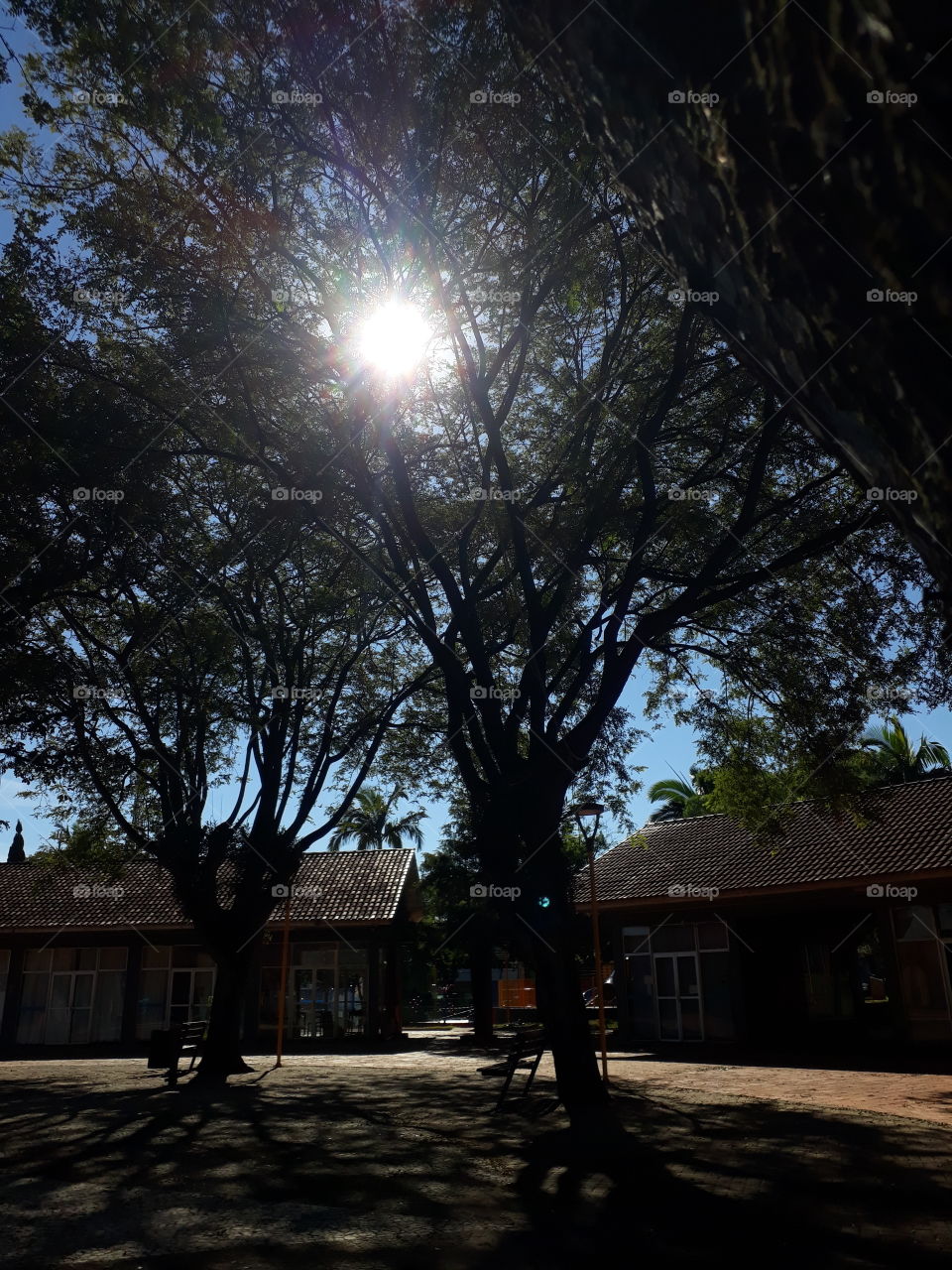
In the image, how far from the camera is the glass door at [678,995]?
2361cm

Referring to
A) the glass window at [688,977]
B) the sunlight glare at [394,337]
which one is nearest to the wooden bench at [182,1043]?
the glass window at [688,977]

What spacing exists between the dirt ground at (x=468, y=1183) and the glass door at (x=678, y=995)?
9514 millimetres

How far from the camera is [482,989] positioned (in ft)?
85.7

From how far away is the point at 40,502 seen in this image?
493 inches

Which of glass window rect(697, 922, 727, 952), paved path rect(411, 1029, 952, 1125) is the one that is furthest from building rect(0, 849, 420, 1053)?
paved path rect(411, 1029, 952, 1125)

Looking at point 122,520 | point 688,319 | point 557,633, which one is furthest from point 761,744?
point 122,520

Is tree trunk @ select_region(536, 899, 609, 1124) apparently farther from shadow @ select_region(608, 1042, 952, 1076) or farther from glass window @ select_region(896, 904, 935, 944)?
glass window @ select_region(896, 904, 935, 944)

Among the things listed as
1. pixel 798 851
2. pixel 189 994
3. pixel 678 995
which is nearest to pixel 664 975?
pixel 678 995

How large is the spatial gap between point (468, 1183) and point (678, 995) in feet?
57.1

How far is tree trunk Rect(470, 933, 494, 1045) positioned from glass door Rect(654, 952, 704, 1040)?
443 cm

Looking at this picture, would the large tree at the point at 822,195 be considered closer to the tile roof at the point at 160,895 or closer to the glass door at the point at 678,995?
the glass door at the point at 678,995

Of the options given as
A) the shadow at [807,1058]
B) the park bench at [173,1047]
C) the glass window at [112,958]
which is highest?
the glass window at [112,958]

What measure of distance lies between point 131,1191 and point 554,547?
29.0ft

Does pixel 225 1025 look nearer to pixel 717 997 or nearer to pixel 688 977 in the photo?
pixel 688 977
